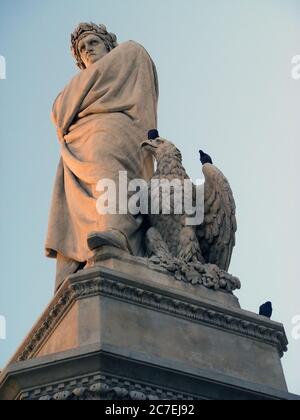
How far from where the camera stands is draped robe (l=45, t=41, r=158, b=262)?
1361cm

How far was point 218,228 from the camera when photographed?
13531mm

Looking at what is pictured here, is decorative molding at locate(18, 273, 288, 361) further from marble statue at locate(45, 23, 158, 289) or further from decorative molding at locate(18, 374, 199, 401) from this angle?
decorative molding at locate(18, 374, 199, 401)

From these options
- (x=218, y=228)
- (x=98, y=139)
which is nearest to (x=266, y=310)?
(x=218, y=228)

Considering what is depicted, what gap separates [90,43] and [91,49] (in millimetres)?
129

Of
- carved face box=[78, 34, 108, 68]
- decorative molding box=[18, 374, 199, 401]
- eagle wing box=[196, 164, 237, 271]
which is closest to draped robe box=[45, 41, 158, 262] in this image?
carved face box=[78, 34, 108, 68]

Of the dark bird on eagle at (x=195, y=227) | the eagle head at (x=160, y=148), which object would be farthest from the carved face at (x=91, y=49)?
the dark bird on eagle at (x=195, y=227)

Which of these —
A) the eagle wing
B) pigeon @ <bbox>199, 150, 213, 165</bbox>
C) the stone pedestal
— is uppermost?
pigeon @ <bbox>199, 150, 213, 165</bbox>

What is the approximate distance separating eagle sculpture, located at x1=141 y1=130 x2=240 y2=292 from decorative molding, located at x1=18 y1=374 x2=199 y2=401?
251cm

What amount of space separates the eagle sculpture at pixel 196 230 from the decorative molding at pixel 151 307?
720 millimetres

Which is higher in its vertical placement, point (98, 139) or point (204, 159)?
point (98, 139)

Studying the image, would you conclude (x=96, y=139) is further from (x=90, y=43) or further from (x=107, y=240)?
(x=90, y=43)

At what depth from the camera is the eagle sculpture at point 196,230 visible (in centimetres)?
1282

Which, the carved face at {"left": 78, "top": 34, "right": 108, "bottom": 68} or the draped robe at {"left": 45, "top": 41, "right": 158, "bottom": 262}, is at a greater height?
the carved face at {"left": 78, "top": 34, "right": 108, "bottom": 68}
